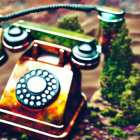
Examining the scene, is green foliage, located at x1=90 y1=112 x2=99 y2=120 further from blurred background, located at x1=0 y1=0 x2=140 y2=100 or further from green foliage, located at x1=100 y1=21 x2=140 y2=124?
blurred background, located at x1=0 y1=0 x2=140 y2=100

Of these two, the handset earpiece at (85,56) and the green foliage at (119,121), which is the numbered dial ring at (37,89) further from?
the green foliage at (119,121)

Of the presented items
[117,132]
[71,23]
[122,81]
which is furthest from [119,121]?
[71,23]

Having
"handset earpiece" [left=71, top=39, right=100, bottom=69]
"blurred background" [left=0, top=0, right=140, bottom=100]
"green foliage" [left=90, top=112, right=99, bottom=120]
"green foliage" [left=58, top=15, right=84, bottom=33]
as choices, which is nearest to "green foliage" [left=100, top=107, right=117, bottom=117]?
"green foliage" [left=90, top=112, right=99, bottom=120]

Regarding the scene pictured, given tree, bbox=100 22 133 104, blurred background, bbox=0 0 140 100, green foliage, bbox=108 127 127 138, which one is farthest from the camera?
blurred background, bbox=0 0 140 100

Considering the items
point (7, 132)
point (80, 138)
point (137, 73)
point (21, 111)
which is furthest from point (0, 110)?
point (137, 73)

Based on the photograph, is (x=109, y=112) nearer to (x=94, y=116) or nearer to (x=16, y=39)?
(x=94, y=116)

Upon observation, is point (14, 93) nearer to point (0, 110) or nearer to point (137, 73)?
point (0, 110)
